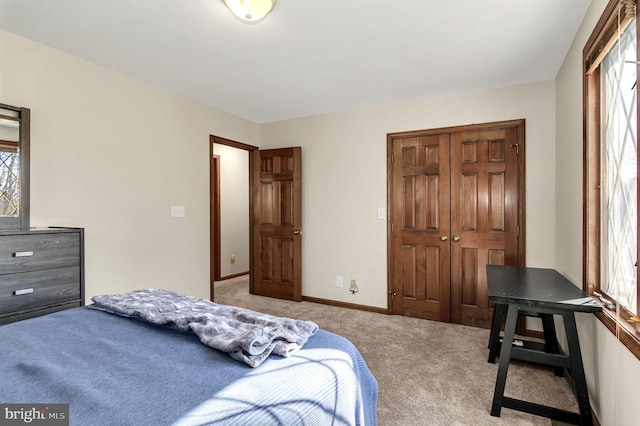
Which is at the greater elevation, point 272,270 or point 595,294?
point 595,294

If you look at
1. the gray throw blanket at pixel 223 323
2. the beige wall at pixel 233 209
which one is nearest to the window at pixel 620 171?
the gray throw blanket at pixel 223 323

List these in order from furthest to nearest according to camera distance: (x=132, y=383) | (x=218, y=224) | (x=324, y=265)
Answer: (x=218, y=224)
(x=324, y=265)
(x=132, y=383)

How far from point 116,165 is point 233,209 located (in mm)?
2956

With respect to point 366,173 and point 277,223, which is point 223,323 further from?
point 277,223

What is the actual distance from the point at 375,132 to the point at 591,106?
83.5 inches

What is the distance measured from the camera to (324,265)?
415cm

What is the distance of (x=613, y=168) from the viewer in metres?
1.73

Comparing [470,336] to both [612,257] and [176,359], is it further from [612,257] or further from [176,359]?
[176,359]

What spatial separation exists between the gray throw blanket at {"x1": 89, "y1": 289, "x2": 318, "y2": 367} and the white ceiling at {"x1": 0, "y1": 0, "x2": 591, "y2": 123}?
1.72 metres

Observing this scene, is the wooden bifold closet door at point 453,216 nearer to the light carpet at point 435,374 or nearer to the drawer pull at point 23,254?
the light carpet at point 435,374

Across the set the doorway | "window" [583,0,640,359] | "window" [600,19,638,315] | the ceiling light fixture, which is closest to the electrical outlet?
the doorway

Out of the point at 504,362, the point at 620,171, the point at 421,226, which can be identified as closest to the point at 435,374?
the point at 504,362

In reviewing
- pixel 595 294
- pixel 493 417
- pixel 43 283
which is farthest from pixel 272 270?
pixel 595 294

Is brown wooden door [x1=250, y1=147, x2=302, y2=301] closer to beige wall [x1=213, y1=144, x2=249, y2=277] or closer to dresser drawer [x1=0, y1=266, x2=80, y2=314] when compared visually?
beige wall [x1=213, y1=144, x2=249, y2=277]
